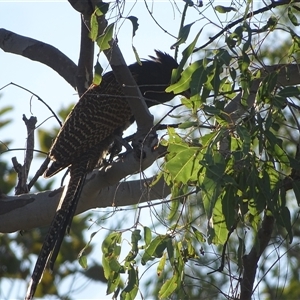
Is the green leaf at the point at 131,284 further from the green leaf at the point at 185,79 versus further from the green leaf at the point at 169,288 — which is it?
the green leaf at the point at 185,79

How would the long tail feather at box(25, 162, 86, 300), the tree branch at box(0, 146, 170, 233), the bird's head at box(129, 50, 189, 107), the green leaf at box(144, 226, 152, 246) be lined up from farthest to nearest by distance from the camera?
the bird's head at box(129, 50, 189, 107)
the tree branch at box(0, 146, 170, 233)
the long tail feather at box(25, 162, 86, 300)
the green leaf at box(144, 226, 152, 246)

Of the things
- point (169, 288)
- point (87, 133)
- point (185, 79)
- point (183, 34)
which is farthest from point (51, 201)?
point (183, 34)

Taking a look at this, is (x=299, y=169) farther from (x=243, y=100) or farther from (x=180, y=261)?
(x=180, y=261)

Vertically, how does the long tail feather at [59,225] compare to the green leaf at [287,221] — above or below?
above

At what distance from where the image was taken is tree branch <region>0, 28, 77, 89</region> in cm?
491

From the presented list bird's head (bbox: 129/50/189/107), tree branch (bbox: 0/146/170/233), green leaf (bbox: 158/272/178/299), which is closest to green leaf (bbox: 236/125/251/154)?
green leaf (bbox: 158/272/178/299)

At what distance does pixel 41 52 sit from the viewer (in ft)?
16.2

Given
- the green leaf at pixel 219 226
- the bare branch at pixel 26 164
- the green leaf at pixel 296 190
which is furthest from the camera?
the bare branch at pixel 26 164

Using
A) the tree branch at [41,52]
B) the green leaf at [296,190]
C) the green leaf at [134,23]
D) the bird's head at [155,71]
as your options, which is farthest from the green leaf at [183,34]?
the bird's head at [155,71]

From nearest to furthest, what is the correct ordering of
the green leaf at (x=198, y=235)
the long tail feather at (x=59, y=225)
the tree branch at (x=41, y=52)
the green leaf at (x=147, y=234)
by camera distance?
the green leaf at (x=147, y=234)
the green leaf at (x=198, y=235)
the long tail feather at (x=59, y=225)
the tree branch at (x=41, y=52)

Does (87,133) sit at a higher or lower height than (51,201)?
higher

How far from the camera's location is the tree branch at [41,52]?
491cm

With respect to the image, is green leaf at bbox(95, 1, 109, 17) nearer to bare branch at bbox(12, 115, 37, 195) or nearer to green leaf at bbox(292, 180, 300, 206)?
green leaf at bbox(292, 180, 300, 206)

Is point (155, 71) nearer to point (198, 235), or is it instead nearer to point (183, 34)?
point (198, 235)
